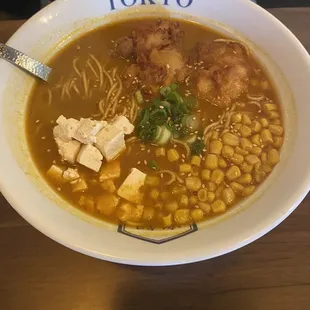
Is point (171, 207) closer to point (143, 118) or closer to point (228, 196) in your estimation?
point (228, 196)

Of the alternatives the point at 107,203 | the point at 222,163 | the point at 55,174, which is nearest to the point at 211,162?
the point at 222,163

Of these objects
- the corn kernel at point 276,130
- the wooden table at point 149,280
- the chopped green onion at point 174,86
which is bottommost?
the wooden table at point 149,280

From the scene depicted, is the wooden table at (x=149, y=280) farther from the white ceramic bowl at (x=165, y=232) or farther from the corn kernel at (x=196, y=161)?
the corn kernel at (x=196, y=161)

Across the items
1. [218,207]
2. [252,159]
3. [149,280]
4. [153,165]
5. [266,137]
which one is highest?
[266,137]

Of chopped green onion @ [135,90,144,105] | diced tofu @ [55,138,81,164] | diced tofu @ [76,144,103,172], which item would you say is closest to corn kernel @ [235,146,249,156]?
chopped green onion @ [135,90,144,105]

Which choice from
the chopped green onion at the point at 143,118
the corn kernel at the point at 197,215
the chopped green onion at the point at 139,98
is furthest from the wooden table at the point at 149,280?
the chopped green onion at the point at 139,98

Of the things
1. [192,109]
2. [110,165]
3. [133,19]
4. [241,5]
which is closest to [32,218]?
[110,165]

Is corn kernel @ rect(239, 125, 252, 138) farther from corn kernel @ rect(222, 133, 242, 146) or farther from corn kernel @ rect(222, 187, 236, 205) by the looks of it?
corn kernel @ rect(222, 187, 236, 205)
